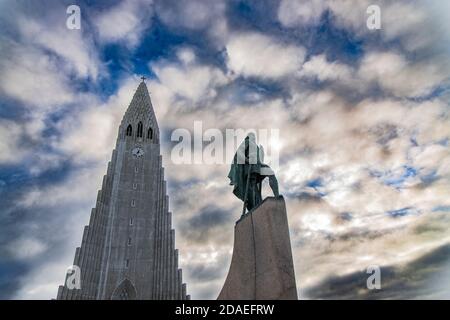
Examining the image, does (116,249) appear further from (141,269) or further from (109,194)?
(109,194)

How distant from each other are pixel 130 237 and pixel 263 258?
35943 mm

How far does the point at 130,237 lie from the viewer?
133 ft

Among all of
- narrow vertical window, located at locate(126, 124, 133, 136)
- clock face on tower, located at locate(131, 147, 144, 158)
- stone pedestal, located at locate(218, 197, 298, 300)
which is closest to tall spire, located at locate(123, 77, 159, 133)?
narrow vertical window, located at locate(126, 124, 133, 136)

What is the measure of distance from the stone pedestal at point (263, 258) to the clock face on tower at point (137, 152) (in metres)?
41.2

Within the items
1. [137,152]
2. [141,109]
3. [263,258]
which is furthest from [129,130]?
[263,258]

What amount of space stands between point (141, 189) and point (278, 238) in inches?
1550

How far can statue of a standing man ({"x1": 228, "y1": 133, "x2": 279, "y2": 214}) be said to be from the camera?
32.0 ft

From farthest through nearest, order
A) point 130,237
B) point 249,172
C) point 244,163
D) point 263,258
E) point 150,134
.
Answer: point 150,134, point 130,237, point 244,163, point 249,172, point 263,258

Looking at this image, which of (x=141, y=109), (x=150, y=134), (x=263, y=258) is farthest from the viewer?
(x=141, y=109)

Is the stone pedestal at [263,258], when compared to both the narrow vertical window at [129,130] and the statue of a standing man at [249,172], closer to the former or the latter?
the statue of a standing man at [249,172]

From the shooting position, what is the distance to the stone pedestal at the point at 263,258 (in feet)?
24.0

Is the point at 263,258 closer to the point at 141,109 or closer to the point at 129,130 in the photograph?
the point at 129,130
